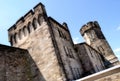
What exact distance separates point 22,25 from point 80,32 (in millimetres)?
20469

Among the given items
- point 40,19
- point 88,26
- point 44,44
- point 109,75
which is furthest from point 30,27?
point 88,26

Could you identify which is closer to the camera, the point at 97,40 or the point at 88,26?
the point at 97,40

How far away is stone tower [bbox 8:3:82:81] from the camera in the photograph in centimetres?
1318

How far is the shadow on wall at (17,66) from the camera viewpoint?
1263 centimetres

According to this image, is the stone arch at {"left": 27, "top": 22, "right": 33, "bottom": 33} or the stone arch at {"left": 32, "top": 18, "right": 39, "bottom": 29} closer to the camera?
the stone arch at {"left": 32, "top": 18, "right": 39, "bottom": 29}

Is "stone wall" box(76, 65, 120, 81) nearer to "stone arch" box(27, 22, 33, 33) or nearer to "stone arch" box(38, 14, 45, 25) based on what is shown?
"stone arch" box(38, 14, 45, 25)

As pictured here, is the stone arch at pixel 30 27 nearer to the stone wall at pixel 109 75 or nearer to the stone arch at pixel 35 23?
the stone arch at pixel 35 23

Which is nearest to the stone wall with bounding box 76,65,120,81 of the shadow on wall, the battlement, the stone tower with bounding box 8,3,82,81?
the stone tower with bounding box 8,3,82,81

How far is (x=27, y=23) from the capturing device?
1662 cm

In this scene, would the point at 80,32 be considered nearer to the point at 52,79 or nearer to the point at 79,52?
the point at 79,52

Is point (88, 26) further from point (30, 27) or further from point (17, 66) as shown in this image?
point (17, 66)

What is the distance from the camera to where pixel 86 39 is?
3412 centimetres

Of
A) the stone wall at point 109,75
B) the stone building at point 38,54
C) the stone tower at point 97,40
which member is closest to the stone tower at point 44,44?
the stone building at point 38,54

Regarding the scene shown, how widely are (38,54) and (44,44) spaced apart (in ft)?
3.91
